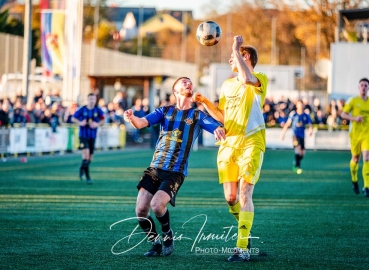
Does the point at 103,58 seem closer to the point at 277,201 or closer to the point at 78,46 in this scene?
the point at 78,46

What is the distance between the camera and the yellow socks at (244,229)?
30.5 ft

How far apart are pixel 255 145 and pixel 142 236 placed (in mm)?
2348

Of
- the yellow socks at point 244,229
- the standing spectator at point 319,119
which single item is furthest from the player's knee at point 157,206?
the standing spectator at point 319,119

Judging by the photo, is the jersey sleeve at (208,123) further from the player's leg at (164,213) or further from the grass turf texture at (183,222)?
the grass turf texture at (183,222)

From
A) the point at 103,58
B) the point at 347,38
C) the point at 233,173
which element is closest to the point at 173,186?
the point at 233,173

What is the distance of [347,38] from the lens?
4600cm

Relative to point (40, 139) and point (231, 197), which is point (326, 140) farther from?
point (231, 197)

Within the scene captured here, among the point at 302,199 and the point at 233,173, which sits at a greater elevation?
the point at 233,173

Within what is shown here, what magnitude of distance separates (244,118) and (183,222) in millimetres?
3532

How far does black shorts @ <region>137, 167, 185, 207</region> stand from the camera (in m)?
9.39

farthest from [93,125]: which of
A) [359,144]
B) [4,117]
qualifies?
[4,117]

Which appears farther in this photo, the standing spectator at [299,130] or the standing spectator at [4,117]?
the standing spectator at [4,117]

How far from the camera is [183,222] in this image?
12.7 metres

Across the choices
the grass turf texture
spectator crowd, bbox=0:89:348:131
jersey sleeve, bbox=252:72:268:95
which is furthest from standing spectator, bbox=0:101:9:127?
jersey sleeve, bbox=252:72:268:95
